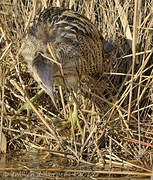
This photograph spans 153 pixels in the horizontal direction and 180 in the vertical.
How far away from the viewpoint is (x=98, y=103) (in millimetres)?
3541

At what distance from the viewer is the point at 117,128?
3.23m

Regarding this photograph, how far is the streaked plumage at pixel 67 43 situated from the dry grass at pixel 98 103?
0.46 ft

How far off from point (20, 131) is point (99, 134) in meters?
0.62

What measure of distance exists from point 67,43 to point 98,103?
0.63m

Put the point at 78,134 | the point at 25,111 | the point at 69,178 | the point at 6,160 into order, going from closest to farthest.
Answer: the point at 69,178
the point at 6,160
the point at 78,134
the point at 25,111

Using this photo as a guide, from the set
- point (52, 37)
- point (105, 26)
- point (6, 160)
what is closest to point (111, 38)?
point (105, 26)

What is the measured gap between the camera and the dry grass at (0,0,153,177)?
3.02 metres

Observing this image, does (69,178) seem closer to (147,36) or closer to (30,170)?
(30,170)

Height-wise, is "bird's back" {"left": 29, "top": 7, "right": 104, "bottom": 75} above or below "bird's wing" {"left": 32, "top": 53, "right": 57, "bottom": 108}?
above

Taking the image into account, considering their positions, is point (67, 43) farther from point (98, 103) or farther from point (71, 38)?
point (98, 103)

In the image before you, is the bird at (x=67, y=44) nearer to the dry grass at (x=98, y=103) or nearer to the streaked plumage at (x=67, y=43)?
the streaked plumage at (x=67, y=43)

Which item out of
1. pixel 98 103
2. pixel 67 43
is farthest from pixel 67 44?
pixel 98 103

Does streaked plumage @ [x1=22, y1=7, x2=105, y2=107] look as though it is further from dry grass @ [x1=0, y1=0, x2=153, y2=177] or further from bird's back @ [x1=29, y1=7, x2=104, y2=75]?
dry grass @ [x1=0, y1=0, x2=153, y2=177]

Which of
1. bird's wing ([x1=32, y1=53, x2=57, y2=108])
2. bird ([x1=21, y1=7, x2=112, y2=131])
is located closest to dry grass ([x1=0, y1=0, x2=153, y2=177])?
bird ([x1=21, y1=7, x2=112, y2=131])
